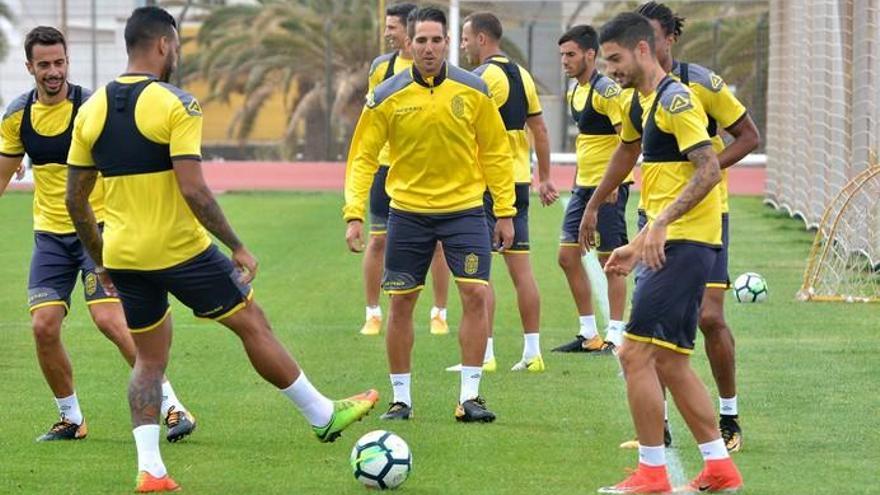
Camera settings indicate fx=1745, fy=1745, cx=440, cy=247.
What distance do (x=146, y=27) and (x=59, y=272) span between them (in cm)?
215

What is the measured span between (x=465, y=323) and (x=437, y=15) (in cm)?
176

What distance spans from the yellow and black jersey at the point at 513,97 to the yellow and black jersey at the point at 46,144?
3188 mm

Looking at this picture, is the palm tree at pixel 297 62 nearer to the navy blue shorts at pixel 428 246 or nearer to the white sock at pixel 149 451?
the navy blue shorts at pixel 428 246

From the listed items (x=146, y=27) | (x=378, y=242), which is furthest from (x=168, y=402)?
(x=378, y=242)

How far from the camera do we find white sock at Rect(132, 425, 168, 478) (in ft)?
25.7

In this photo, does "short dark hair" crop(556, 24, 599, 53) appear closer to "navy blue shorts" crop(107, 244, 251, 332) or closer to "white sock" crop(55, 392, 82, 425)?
"white sock" crop(55, 392, 82, 425)

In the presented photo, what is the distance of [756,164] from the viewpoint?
123ft

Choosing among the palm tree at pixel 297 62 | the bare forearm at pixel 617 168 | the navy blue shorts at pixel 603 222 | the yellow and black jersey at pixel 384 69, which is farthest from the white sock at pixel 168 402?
the palm tree at pixel 297 62

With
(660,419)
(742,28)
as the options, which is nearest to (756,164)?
(742,28)

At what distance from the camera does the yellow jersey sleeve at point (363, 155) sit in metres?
9.88

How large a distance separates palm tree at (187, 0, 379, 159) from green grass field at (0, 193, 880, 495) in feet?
69.6

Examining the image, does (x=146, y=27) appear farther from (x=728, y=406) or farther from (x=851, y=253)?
(x=851, y=253)

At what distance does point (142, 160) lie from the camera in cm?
771

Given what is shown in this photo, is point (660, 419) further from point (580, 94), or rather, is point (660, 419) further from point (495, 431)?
point (580, 94)
